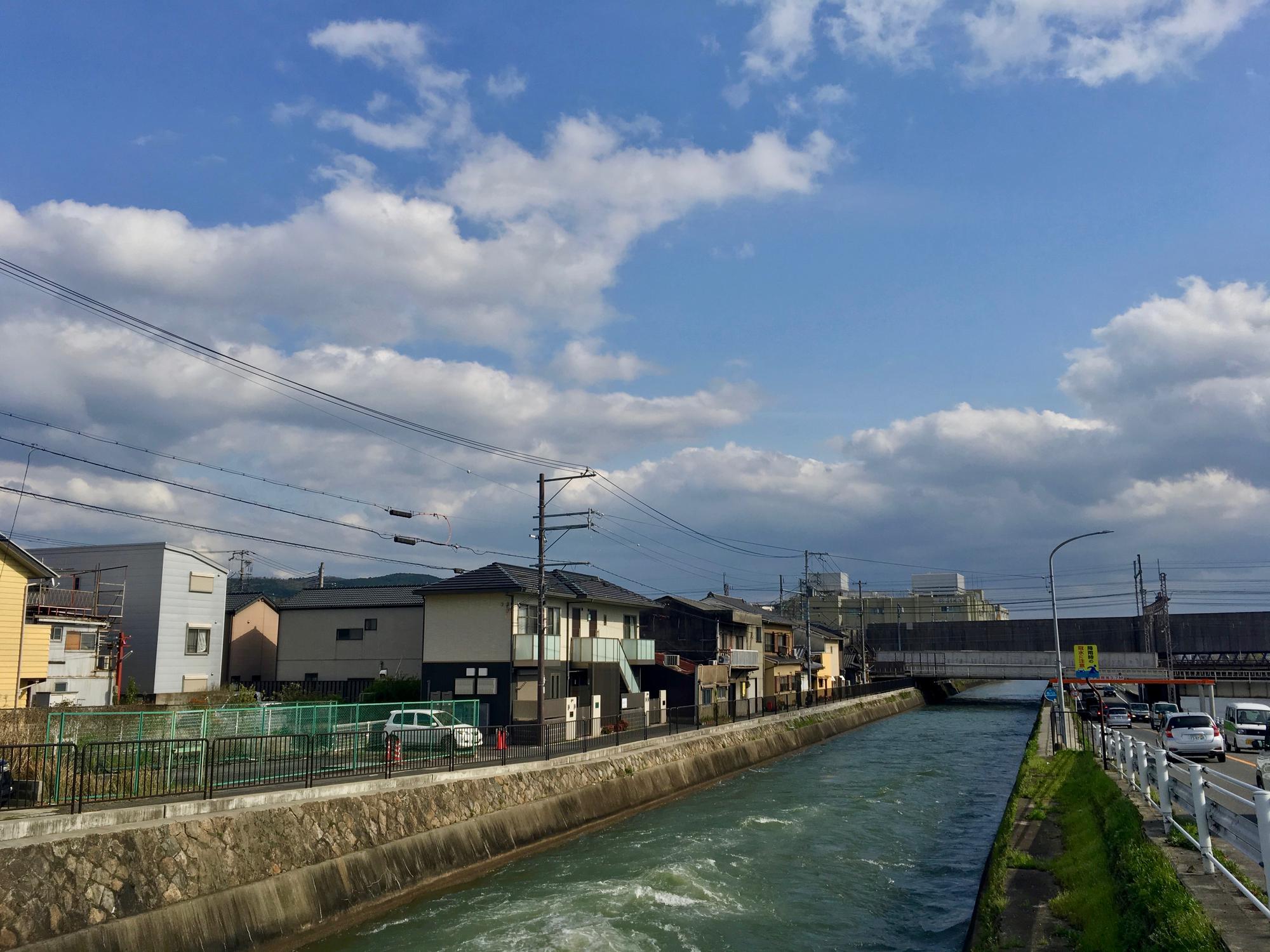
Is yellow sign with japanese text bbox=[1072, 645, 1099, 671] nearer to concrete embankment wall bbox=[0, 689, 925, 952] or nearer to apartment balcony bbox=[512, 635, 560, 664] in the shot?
apartment balcony bbox=[512, 635, 560, 664]

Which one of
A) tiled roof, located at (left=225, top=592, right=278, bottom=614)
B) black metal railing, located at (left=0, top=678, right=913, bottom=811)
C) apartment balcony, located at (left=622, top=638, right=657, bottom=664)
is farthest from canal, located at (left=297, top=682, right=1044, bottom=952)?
tiled roof, located at (left=225, top=592, right=278, bottom=614)

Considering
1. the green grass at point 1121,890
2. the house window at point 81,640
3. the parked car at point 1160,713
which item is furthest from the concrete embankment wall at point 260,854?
the parked car at point 1160,713

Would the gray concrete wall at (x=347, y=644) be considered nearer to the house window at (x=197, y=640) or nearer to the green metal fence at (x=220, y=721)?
the house window at (x=197, y=640)

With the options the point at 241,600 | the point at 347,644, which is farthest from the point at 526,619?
the point at 241,600

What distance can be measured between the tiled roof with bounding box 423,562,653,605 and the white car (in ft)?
25.9

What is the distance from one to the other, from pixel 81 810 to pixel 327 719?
1217cm

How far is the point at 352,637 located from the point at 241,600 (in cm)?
1325

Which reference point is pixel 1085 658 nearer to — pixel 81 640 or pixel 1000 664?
pixel 81 640

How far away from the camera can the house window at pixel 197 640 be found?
4228 centimetres

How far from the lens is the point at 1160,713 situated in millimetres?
42812

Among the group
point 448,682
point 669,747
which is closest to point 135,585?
point 448,682

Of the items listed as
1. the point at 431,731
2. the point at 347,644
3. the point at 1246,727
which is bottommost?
the point at 1246,727

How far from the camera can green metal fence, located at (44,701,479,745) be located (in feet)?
62.4

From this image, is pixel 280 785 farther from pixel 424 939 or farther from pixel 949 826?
pixel 949 826
